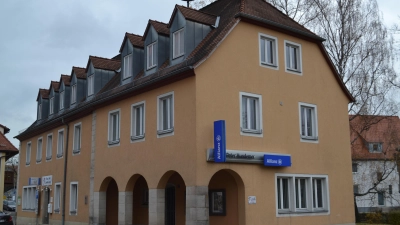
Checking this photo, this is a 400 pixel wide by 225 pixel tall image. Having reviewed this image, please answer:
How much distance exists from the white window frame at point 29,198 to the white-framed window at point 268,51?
19.8 metres

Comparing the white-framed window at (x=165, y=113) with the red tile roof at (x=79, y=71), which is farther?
the red tile roof at (x=79, y=71)

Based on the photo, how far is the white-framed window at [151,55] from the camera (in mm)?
22469

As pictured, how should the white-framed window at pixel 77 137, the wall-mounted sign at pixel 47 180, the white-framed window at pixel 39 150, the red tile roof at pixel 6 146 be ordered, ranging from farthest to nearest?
the red tile roof at pixel 6 146, the white-framed window at pixel 39 150, the wall-mounted sign at pixel 47 180, the white-framed window at pixel 77 137

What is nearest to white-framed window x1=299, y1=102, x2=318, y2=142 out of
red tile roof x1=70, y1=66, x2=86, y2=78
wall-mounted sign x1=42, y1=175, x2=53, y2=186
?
red tile roof x1=70, y1=66, x2=86, y2=78

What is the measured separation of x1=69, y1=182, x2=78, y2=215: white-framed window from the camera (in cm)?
2759

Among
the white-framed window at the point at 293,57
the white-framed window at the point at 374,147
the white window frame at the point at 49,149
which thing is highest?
the white-framed window at the point at 293,57

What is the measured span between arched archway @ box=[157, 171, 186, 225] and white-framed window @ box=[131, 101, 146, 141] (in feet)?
7.46

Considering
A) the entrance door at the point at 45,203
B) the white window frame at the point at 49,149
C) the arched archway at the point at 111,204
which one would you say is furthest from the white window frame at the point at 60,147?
the arched archway at the point at 111,204

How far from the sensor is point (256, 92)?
20.5 m

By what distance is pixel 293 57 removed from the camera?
890 inches

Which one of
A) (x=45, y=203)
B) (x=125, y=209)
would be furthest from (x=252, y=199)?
(x=45, y=203)

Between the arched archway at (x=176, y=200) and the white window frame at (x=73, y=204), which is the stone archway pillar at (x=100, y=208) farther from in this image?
the arched archway at (x=176, y=200)

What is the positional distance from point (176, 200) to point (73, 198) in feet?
25.8

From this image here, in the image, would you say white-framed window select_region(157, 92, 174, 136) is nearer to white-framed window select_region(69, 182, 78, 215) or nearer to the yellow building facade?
the yellow building facade
